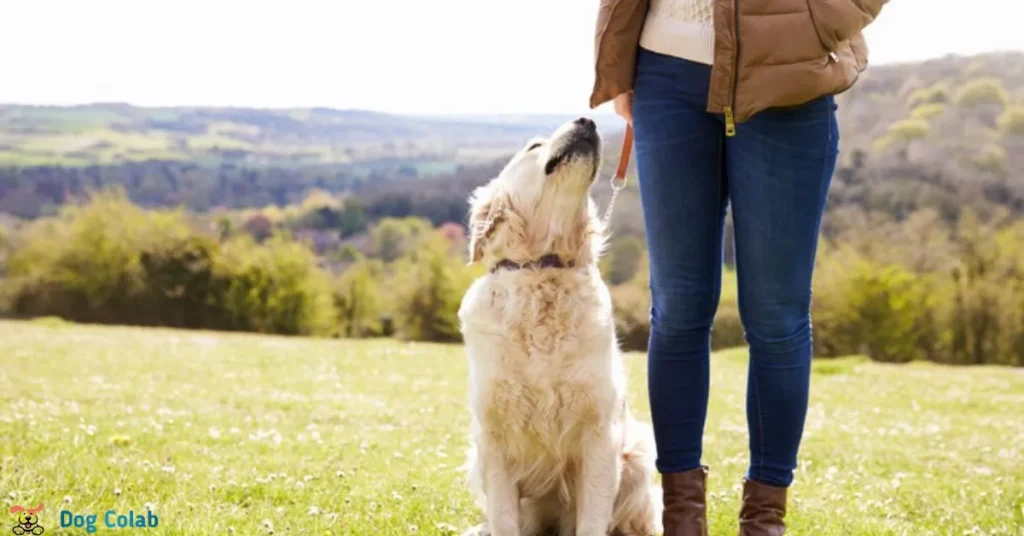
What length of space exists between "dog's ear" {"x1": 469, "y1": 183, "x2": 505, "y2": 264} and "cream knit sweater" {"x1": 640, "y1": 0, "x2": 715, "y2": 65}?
36.6 inches

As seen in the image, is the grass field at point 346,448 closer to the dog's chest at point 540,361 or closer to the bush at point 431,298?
the dog's chest at point 540,361

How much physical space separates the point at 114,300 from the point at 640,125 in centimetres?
4584

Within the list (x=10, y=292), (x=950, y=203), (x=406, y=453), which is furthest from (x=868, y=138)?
(x=406, y=453)

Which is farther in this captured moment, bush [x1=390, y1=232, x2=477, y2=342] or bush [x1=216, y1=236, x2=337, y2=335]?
bush [x1=216, y1=236, x2=337, y2=335]

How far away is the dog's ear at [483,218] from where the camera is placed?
4.12 meters

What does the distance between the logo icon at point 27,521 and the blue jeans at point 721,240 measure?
2.46 meters

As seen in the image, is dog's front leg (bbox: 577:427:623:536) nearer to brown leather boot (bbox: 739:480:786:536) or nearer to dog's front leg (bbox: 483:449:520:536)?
dog's front leg (bbox: 483:449:520:536)

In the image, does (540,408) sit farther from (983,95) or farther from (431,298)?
(983,95)

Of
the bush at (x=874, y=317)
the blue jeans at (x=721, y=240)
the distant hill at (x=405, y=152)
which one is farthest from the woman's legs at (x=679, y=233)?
the distant hill at (x=405, y=152)

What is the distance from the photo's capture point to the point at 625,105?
3.99 m

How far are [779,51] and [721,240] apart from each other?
769 millimetres

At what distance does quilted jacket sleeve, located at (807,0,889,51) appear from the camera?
3277mm

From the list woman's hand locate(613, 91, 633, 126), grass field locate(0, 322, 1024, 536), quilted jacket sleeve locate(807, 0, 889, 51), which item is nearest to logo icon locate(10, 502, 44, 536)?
grass field locate(0, 322, 1024, 536)

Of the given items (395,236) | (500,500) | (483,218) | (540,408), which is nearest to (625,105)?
(483,218)
